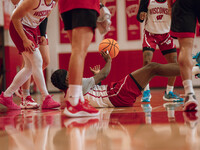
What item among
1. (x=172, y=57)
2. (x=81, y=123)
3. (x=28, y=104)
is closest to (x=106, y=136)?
(x=81, y=123)

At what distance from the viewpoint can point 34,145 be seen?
1.32m

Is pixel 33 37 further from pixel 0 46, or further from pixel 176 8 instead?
pixel 0 46

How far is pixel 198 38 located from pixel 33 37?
6639 millimetres

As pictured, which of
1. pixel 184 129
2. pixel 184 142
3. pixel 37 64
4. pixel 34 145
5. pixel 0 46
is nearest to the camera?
pixel 184 142

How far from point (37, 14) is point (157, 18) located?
1.94 metres

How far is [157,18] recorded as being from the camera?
4016mm

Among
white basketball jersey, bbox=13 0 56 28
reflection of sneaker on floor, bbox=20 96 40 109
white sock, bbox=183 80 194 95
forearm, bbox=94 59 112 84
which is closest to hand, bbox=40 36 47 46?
white basketball jersey, bbox=13 0 56 28

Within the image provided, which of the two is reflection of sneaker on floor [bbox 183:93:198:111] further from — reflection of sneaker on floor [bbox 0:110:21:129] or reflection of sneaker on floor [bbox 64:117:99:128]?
reflection of sneaker on floor [bbox 0:110:21:129]

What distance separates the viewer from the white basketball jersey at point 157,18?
12.8 ft

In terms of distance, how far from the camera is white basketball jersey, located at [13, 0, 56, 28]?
9.47 ft

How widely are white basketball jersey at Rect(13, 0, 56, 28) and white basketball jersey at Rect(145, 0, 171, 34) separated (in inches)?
64.7

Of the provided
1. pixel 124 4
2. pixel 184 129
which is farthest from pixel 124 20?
pixel 184 129

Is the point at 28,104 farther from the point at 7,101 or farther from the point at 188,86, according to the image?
the point at 188,86

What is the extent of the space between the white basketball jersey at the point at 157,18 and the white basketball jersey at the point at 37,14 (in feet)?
5.39
